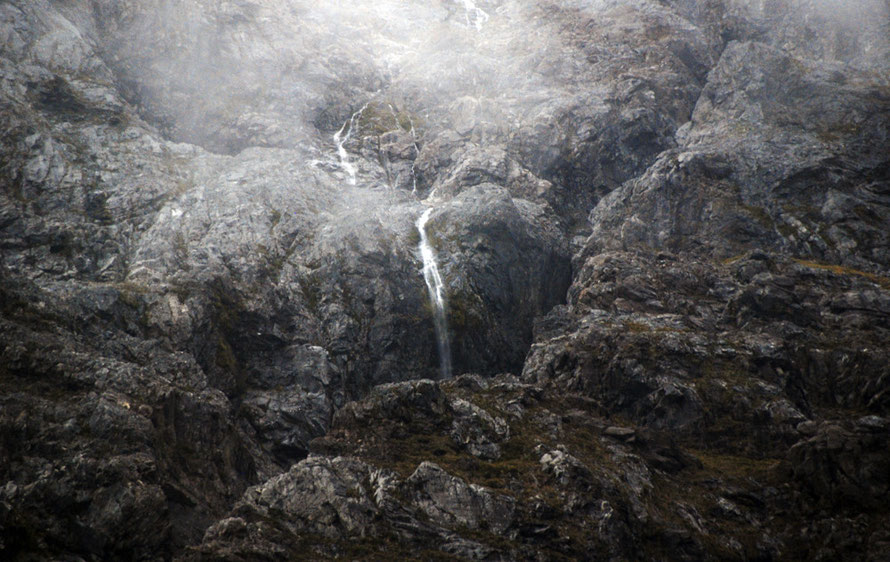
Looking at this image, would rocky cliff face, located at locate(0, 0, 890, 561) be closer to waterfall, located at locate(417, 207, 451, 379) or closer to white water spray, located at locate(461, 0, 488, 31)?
waterfall, located at locate(417, 207, 451, 379)

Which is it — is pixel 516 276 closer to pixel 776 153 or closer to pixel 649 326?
pixel 649 326

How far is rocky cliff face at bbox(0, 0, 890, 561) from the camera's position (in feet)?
118

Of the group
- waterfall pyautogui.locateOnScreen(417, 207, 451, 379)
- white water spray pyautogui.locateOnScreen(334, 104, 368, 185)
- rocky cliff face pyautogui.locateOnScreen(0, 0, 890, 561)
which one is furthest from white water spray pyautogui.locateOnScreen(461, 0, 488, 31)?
waterfall pyautogui.locateOnScreen(417, 207, 451, 379)

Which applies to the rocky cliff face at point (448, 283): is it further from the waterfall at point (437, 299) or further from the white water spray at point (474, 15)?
the white water spray at point (474, 15)

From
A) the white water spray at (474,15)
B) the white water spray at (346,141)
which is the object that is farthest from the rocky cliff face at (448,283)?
the white water spray at (474,15)

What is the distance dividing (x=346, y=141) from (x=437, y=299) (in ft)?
161

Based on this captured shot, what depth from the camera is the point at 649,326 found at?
6288 cm

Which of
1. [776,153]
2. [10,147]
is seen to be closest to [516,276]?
[776,153]

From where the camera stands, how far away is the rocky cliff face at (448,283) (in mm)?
36062

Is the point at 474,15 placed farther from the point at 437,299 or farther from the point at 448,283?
the point at 437,299

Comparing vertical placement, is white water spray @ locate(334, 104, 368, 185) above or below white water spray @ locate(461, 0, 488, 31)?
below

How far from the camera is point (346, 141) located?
11156cm

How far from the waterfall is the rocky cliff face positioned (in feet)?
3.23

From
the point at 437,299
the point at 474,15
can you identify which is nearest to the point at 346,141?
the point at 437,299
